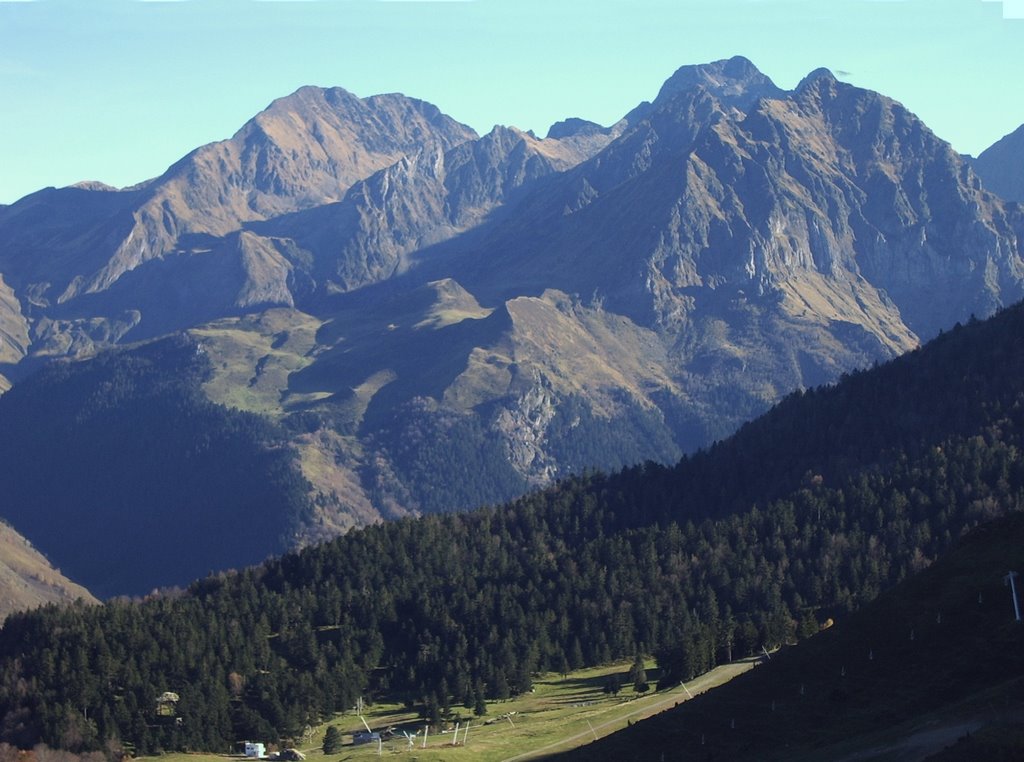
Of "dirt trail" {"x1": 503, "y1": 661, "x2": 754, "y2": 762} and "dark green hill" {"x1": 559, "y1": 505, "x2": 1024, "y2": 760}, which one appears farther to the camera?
"dirt trail" {"x1": 503, "y1": 661, "x2": 754, "y2": 762}

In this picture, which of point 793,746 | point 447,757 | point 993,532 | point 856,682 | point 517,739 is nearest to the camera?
point 793,746

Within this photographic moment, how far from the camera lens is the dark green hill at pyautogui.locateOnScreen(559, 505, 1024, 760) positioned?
127 m

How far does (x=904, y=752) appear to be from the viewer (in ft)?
376

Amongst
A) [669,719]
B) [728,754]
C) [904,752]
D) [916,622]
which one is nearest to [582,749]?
[669,719]

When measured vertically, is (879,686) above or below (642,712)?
above

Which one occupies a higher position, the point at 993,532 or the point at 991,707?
the point at 993,532

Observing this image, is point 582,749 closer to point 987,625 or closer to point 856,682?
point 856,682

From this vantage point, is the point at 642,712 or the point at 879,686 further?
the point at 642,712

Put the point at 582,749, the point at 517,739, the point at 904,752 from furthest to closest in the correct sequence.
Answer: the point at 517,739
the point at 582,749
the point at 904,752

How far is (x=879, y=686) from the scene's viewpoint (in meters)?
140

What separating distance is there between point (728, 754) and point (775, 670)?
1742 cm

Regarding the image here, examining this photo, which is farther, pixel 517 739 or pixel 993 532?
pixel 517 739

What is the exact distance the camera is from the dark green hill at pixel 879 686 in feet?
417

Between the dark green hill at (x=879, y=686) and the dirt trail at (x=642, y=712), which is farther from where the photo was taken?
the dirt trail at (x=642, y=712)
